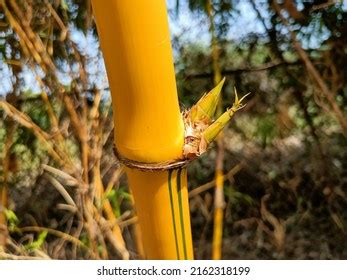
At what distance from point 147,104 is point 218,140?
0.63 metres

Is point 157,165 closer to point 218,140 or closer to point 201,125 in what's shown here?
point 201,125

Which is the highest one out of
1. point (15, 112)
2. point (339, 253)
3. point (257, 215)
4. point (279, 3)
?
point (279, 3)

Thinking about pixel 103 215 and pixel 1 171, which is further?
pixel 1 171

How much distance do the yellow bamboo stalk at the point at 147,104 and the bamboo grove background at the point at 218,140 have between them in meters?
0.38

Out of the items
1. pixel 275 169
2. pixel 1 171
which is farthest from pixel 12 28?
pixel 275 169

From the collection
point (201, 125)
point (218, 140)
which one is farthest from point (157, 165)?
point (218, 140)

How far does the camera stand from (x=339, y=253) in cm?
121

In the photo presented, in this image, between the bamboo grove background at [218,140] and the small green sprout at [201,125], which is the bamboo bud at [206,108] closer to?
the small green sprout at [201,125]

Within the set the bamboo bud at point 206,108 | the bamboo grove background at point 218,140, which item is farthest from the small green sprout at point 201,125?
the bamboo grove background at point 218,140

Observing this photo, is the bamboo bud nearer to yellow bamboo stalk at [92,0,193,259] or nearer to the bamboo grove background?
yellow bamboo stalk at [92,0,193,259]

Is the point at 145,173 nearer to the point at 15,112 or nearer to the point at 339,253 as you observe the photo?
the point at 15,112
